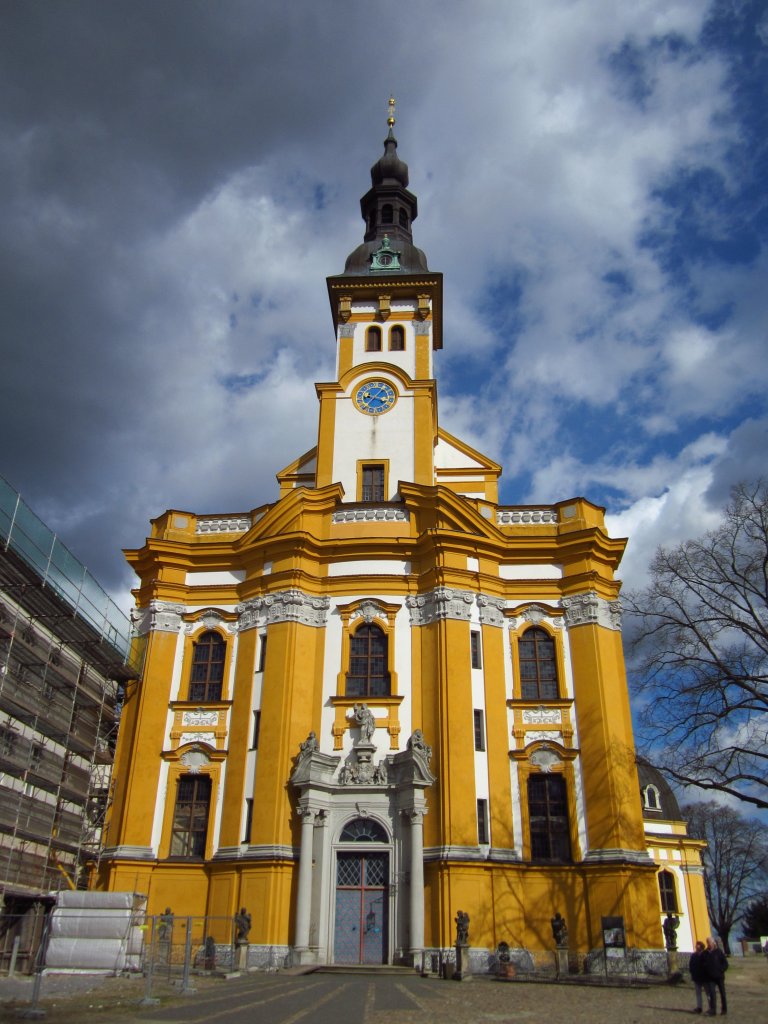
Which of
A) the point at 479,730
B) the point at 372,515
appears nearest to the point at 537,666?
the point at 479,730

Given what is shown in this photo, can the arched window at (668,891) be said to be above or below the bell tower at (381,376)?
below

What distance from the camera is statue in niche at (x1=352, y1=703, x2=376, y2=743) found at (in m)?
24.9

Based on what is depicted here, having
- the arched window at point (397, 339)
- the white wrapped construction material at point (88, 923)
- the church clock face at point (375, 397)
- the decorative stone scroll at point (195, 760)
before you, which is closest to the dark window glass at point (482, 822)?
the decorative stone scroll at point (195, 760)

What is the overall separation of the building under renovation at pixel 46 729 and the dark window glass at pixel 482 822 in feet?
36.1

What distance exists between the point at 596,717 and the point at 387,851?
6.95 metres

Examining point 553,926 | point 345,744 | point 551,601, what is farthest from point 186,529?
point 553,926

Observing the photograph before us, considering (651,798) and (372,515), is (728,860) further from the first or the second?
(372,515)

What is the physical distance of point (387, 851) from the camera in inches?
938

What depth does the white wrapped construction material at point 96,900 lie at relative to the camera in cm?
1903

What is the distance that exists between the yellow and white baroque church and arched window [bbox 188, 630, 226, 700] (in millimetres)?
69

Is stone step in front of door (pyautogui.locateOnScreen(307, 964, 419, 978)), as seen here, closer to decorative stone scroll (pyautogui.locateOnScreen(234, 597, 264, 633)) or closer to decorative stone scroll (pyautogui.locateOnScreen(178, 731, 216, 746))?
decorative stone scroll (pyautogui.locateOnScreen(178, 731, 216, 746))

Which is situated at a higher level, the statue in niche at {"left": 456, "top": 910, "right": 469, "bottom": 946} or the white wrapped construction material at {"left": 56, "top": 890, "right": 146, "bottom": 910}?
the white wrapped construction material at {"left": 56, "top": 890, "right": 146, "bottom": 910}

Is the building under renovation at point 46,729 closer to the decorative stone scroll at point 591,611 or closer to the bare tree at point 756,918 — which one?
the decorative stone scroll at point 591,611

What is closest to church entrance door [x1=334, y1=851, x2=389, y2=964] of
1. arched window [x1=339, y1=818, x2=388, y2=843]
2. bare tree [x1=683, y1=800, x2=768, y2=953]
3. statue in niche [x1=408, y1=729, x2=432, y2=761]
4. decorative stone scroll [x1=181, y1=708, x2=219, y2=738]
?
arched window [x1=339, y1=818, x2=388, y2=843]
